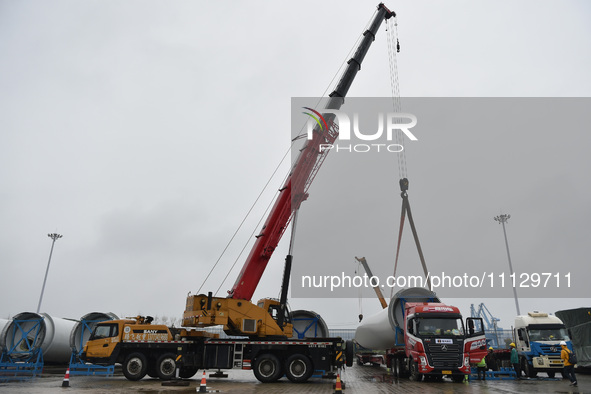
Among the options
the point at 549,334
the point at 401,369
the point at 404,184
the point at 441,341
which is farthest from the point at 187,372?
the point at 549,334

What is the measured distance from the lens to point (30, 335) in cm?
2184

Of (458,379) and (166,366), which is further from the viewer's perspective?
(458,379)

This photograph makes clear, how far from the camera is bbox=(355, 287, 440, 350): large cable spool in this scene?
18.5 m

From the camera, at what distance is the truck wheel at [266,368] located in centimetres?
1564

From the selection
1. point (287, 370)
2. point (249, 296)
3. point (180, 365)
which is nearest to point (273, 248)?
point (249, 296)

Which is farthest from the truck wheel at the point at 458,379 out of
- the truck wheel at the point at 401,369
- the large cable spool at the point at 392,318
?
the large cable spool at the point at 392,318

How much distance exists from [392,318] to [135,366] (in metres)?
10.8

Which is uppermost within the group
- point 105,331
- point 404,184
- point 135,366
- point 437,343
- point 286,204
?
point 404,184

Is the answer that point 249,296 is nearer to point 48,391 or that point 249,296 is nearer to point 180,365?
point 180,365

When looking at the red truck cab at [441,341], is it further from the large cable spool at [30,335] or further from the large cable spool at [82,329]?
the large cable spool at [30,335]

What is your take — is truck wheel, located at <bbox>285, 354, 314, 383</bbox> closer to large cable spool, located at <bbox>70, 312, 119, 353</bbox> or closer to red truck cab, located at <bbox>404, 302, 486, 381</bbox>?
red truck cab, located at <bbox>404, 302, 486, 381</bbox>

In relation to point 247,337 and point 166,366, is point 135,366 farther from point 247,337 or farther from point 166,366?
point 247,337

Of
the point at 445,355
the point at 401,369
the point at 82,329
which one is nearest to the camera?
the point at 445,355

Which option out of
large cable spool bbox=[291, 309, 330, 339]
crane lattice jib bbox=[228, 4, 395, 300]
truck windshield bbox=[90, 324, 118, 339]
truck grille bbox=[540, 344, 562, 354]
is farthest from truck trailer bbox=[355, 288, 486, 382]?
truck windshield bbox=[90, 324, 118, 339]
